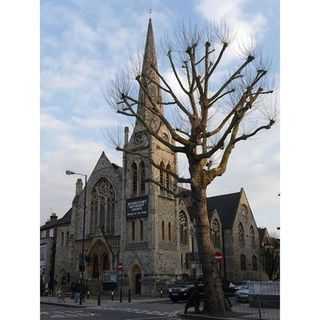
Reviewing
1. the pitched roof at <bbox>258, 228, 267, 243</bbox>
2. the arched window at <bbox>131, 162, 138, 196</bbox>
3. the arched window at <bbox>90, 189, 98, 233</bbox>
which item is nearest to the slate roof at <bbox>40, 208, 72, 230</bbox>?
the arched window at <bbox>90, 189, 98, 233</bbox>

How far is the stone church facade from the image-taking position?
1748 inches

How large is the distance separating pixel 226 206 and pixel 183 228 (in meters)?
12.7

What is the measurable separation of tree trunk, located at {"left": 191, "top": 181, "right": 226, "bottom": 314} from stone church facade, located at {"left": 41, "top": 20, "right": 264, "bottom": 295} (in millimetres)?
22982

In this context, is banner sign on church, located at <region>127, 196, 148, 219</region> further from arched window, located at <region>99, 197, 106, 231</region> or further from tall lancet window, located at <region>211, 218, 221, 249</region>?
tall lancet window, located at <region>211, 218, 221, 249</region>

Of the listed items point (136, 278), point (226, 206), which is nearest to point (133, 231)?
point (136, 278)

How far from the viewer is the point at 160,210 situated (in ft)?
149

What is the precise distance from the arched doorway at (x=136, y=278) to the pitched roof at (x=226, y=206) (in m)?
14.3

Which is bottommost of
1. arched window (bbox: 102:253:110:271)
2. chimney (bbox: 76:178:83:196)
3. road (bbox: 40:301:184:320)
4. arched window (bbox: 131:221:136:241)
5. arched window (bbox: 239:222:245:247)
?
arched window (bbox: 102:253:110:271)

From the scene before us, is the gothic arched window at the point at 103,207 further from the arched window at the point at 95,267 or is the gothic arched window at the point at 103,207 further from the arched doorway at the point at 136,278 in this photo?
the arched doorway at the point at 136,278

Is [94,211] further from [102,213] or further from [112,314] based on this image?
[112,314]

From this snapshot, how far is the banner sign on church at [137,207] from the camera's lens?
148ft

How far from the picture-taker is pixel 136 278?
45.1 metres
